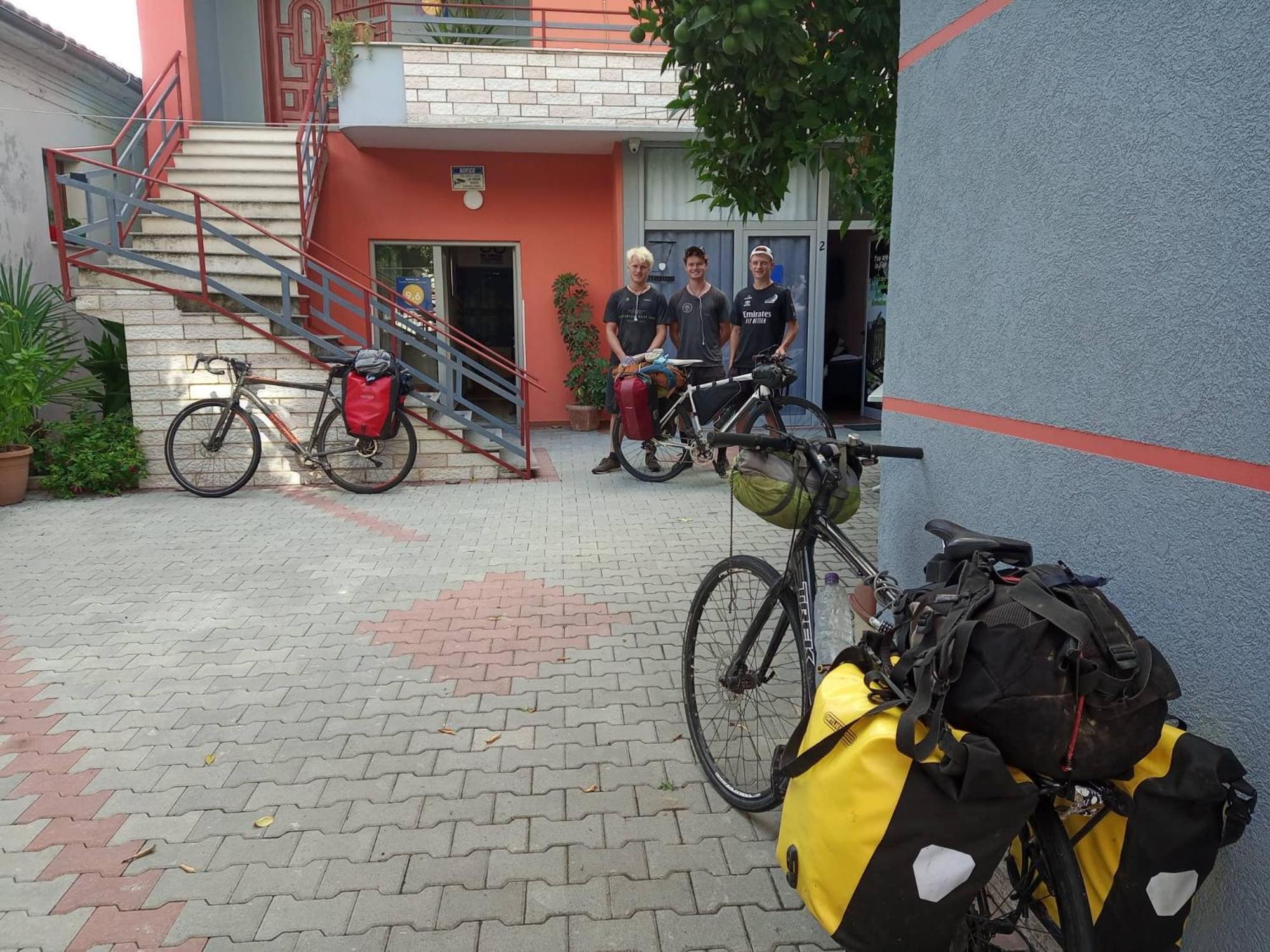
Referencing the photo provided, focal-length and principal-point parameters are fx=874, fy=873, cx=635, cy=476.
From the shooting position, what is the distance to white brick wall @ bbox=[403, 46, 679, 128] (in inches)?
384

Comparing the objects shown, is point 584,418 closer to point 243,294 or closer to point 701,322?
point 701,322

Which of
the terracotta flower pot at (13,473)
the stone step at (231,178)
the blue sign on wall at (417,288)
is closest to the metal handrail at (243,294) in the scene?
the terracotta flower pot at (13,473)

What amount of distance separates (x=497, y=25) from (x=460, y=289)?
Answer: 344 centimetres

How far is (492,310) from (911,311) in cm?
995

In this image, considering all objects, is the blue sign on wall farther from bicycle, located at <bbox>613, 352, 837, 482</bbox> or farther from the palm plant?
bicycle, located at <bbox>613, 352, 837, 482</bbox>

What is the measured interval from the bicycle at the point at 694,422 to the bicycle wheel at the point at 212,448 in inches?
128

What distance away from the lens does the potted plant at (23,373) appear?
23.2 feet

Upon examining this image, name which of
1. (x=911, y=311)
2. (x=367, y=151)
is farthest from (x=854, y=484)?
(x=367, y=151)

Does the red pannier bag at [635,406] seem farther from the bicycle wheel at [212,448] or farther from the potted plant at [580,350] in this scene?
the potted plant at [580,350]

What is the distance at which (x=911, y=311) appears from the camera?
3.20m

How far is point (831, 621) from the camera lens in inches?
102

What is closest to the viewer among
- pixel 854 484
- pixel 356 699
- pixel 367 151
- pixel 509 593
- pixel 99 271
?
pixel 854 484

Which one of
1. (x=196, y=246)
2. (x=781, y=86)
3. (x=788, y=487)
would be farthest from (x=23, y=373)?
(x=788, y=487)

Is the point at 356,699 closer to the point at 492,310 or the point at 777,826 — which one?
the point at 777,826
